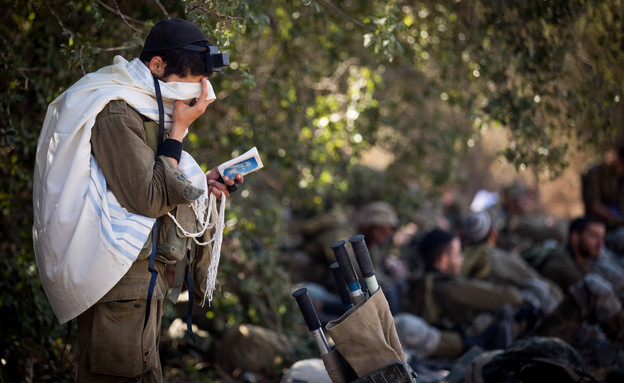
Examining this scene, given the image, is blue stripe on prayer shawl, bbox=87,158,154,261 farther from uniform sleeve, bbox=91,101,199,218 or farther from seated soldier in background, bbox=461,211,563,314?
seated soldier in background, bbox=461,211,563,314

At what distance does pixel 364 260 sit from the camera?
8.48ft

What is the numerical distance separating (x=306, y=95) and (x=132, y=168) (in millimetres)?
3638

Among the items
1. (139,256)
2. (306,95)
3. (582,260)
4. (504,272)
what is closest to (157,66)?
(139,256)

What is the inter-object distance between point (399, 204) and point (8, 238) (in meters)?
3.84

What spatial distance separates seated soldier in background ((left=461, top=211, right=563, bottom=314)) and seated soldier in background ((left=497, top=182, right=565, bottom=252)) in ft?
4.99

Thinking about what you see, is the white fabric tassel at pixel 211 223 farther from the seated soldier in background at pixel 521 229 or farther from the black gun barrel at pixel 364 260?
the seated soldier in background at pixel 521 229

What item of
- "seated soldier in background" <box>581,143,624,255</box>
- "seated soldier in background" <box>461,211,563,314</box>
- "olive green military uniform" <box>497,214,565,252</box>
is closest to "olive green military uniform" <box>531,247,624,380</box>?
"seated soldier in background" <box>461,211,563,314</box>

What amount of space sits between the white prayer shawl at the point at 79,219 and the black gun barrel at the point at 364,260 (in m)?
0.81

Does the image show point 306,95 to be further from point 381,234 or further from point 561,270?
point 561,270

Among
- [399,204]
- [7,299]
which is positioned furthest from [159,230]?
[399,204]

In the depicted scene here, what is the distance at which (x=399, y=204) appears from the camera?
6.63 m

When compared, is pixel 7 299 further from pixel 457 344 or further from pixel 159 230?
pixel 457 344

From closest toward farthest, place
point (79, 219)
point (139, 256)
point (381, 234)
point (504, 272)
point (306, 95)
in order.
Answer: point (79, 219), point (139, 256), point (306, 95), point (504, 272), point (381, 234)

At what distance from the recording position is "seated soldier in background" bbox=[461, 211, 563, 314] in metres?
5.73
